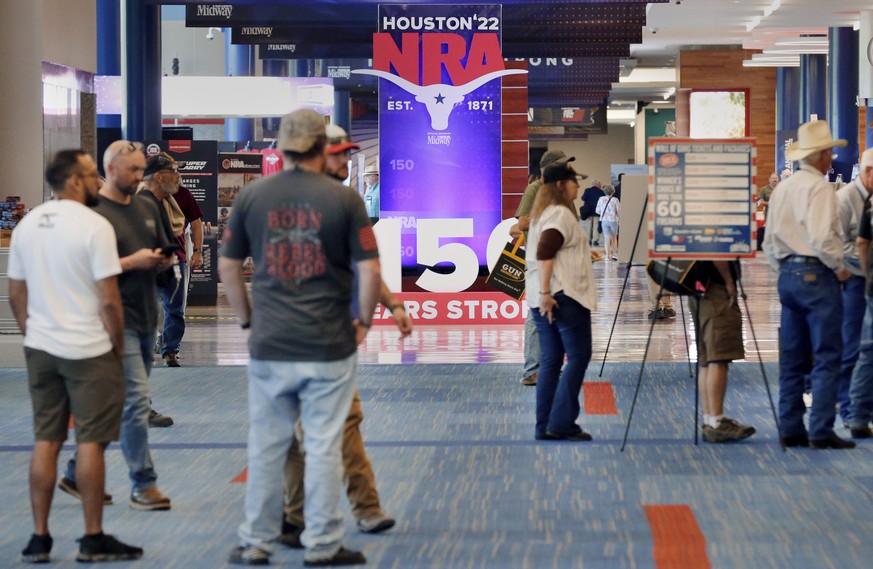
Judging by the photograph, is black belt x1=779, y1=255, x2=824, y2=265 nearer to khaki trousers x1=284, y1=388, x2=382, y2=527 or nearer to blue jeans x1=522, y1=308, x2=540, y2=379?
blue jeans x1=522, y1=308, x2=540, y2=379

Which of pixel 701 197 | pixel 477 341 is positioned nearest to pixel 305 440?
pixel 701 197

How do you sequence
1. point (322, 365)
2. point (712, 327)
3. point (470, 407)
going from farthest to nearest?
point (470, 407)
point (712, 327)
point (322, 365)

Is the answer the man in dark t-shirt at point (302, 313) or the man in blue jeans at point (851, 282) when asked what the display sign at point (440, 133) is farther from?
the man in dark t-shirt at point (302, 313)

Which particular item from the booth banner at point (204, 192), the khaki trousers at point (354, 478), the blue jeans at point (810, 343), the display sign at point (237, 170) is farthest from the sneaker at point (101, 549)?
the display sign at point (237, 170)

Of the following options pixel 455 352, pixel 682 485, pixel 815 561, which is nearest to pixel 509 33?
pixel 455 352

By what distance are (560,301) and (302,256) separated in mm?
2709

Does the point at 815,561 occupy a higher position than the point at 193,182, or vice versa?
the point at 193,182

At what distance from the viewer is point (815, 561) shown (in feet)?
14.8

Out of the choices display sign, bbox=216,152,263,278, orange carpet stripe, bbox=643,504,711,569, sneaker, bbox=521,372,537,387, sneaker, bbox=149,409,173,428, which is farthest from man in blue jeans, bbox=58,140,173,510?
display sign, bbox=216,152,263,278

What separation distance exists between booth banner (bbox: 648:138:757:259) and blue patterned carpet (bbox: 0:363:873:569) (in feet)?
3.10

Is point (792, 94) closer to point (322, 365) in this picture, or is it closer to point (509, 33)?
point (509, 33)

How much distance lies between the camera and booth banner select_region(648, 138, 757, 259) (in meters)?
6.76

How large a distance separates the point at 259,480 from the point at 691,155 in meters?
3.27

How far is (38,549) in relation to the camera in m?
4.56
